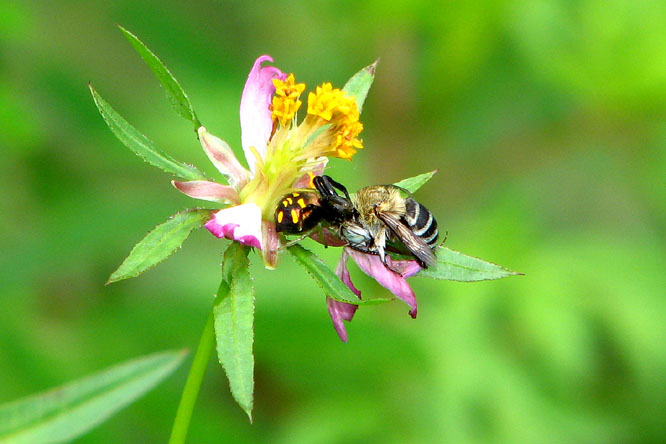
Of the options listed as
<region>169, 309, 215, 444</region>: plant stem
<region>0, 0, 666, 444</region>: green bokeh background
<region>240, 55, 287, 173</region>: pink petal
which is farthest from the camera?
<region>0, 0, 666, 444</region>: green bokeh background

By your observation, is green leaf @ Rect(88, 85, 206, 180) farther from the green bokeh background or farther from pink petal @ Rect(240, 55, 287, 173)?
the green bokeh background

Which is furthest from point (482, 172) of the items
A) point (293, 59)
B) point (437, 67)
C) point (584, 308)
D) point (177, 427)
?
point (177, 427)

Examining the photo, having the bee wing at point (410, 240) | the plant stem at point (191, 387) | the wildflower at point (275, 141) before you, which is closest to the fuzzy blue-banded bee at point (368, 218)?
the bee wing at point (410, 240)

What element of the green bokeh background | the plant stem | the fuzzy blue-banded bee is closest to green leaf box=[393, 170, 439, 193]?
the fuzzy blue-banded bee

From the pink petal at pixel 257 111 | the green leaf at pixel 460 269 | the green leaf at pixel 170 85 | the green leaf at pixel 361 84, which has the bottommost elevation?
the green leaf at pixel 460 269

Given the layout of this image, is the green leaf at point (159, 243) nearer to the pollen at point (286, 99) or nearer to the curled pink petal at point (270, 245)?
the curled pink petal at point (270, 245)

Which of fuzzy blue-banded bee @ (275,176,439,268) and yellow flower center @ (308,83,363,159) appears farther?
yellow flower center @ (308,83,363,159)

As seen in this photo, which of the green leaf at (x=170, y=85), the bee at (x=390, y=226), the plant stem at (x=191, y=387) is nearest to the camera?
the plant stem at (x=191, y=387)
